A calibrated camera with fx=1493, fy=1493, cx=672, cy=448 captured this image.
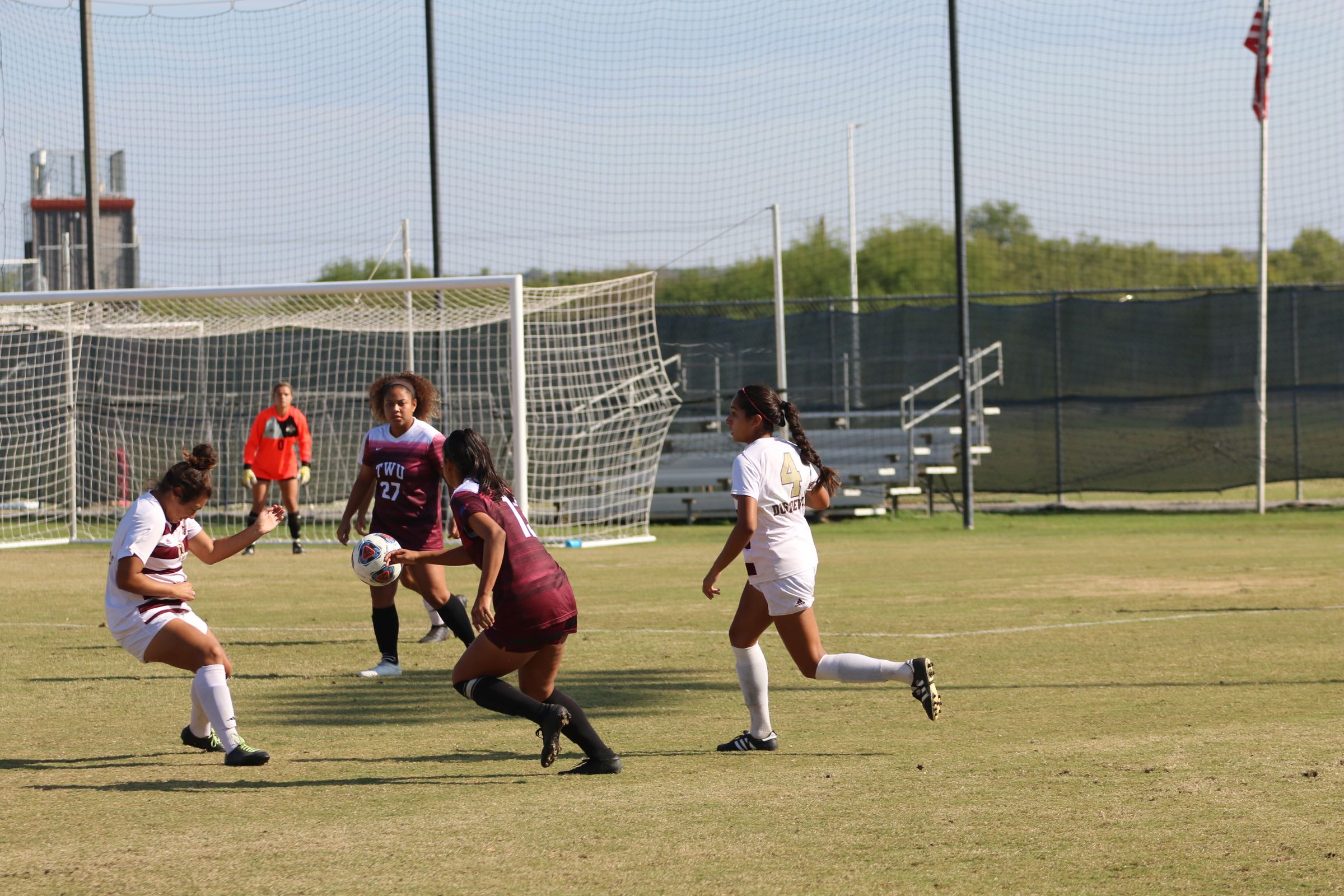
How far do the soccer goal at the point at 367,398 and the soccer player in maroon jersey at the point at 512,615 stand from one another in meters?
10.2

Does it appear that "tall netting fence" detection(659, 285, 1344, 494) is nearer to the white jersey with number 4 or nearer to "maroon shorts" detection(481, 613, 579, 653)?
the white jersey with number 4

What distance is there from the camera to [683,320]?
963 inches

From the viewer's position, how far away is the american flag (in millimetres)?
21938

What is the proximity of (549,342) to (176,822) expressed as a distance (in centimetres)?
1547

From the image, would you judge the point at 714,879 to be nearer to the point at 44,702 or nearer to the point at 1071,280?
the point at 44,702

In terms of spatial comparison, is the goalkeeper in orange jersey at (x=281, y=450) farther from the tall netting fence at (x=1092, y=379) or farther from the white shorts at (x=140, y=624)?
the white shorts at (x=140, y=624)

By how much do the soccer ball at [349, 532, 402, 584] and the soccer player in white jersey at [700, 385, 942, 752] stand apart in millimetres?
1668

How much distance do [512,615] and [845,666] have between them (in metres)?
1.54

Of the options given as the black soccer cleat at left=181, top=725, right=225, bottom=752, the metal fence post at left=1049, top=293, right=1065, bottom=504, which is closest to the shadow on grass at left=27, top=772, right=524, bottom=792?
the black soccer cleat at left=181, top=725, right=225, bottom=752

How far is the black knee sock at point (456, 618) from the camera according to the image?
946 cm

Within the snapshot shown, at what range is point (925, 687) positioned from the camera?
21.6 feet

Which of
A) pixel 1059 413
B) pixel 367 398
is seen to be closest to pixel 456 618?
pixel 367 398

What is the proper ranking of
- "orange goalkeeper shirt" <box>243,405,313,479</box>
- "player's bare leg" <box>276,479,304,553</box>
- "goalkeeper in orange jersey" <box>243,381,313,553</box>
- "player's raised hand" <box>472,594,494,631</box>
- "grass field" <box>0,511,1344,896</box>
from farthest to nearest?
"player's bare leg" <box>276,479,304,553</box> → "orange goalkeeper shirt" <box>243,405,313,479</box> → "goalkeeper in orange jersey" <box>243,381,313,553</box> → "player's raised hand" <box>472,594,494,631</box> → "grass field" <box>0,511,1344,896</box>

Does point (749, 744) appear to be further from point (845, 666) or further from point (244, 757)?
Result: point (244, 757)
